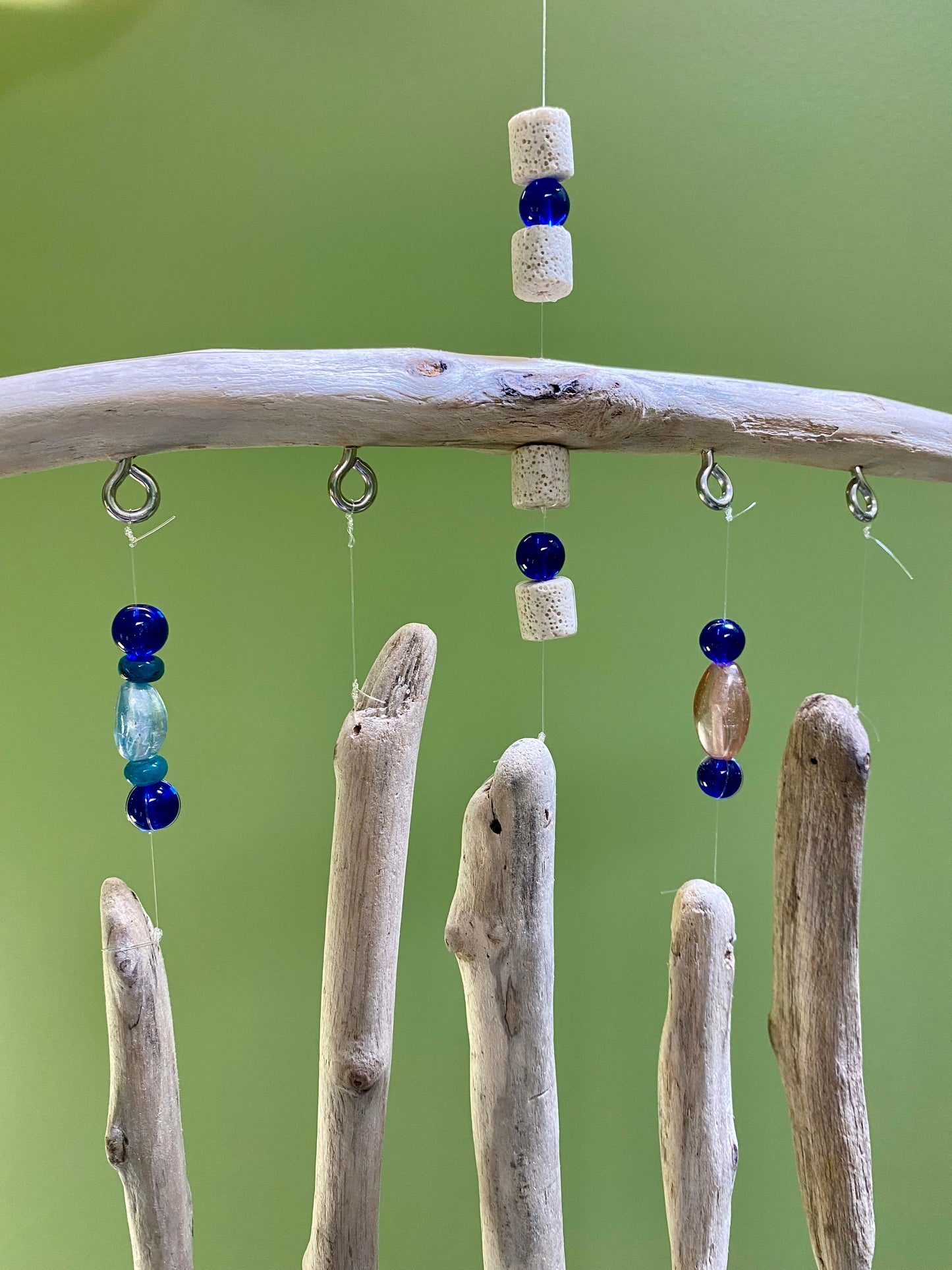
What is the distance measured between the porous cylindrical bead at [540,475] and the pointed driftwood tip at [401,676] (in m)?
0.11

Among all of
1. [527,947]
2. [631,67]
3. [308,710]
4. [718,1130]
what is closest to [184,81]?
[631,67]

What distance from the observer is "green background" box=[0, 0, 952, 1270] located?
0.88m

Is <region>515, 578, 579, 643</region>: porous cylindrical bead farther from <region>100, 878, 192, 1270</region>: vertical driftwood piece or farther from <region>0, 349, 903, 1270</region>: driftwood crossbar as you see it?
<region>100, 878, 192, 1270</region>: vertical driftwood piece

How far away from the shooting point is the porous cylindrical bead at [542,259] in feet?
2.16

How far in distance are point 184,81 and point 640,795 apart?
2.50 ft

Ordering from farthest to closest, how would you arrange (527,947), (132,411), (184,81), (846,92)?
(846,92) → (184,81) → (527,947) → (132,411)

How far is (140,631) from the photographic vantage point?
636mm

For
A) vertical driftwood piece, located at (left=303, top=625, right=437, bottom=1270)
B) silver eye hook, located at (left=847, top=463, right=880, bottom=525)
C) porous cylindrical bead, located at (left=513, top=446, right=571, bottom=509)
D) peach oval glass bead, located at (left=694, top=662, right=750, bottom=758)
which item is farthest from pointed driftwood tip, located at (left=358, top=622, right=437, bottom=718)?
silver eye hook, located at (left=847, top=463, right=880, bottom=525)

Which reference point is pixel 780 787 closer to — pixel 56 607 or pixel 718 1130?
pixel 718 1130

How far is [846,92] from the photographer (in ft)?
3.22

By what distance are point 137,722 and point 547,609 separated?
271 millimetres

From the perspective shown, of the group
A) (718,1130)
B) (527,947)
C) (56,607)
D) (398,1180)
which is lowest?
(398,1180)

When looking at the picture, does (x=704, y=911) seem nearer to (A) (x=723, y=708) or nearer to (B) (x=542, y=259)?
(A) (x=723, y=708)

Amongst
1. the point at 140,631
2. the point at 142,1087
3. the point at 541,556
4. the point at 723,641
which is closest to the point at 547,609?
the point at 541,556
